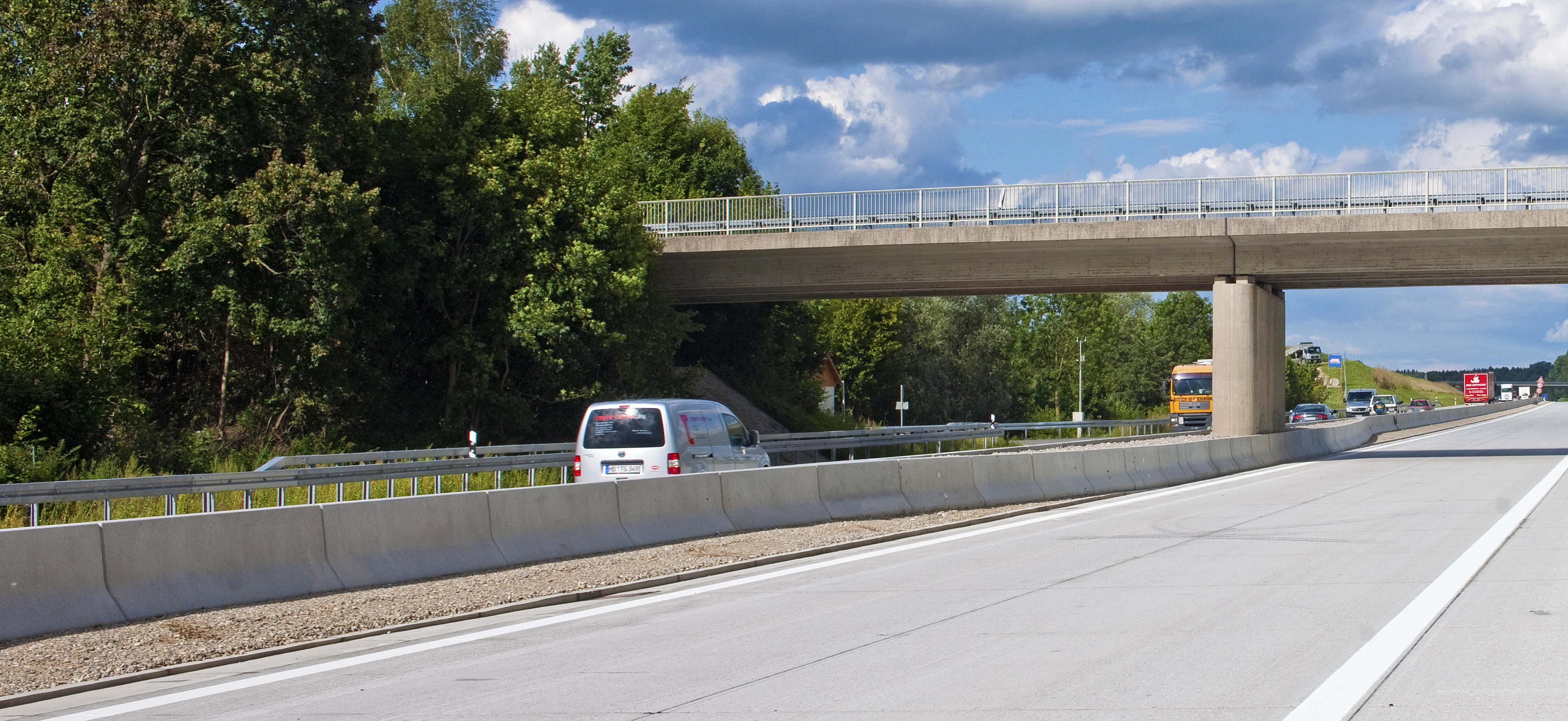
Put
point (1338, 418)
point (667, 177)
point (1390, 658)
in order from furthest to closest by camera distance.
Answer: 1. point (1338, 418)
2. point (667, 177)
3. point (1390, 658)

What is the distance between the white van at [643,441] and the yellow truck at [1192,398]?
1987 inches

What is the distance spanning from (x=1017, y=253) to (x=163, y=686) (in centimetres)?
3515

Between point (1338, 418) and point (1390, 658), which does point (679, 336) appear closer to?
point (1390, 658)

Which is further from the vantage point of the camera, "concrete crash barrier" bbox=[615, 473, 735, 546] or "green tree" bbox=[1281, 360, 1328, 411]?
"green tree" bbox=[1281, 360, 1328, 411]

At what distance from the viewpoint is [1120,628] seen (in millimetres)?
9523

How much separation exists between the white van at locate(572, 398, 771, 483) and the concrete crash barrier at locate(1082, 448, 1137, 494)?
805cm

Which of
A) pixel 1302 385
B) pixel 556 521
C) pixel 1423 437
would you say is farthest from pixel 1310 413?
pixel 1302 385

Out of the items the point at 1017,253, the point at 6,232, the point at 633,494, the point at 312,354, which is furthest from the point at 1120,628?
the point at 1017,253

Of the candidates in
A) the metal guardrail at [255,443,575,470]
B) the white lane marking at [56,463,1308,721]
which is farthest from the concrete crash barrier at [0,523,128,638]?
the metal guardrail at [255,443,575,470]

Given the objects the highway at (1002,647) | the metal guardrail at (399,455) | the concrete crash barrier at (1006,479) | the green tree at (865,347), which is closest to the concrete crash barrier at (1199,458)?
the concrete crash barrier at (1006,479)

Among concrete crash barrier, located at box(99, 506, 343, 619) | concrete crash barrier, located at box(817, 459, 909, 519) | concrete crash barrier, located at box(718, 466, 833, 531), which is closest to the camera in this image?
concrete crash barrier, located at box(99, 506, 343, 619)

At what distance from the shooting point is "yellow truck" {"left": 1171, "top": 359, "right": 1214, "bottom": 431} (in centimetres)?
6612

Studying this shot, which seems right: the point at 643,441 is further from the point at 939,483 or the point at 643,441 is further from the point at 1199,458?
the point at 1199,458

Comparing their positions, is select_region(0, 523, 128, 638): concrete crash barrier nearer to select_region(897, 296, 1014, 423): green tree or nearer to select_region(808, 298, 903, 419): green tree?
select_region(808, 298, 903, 419): green tree
